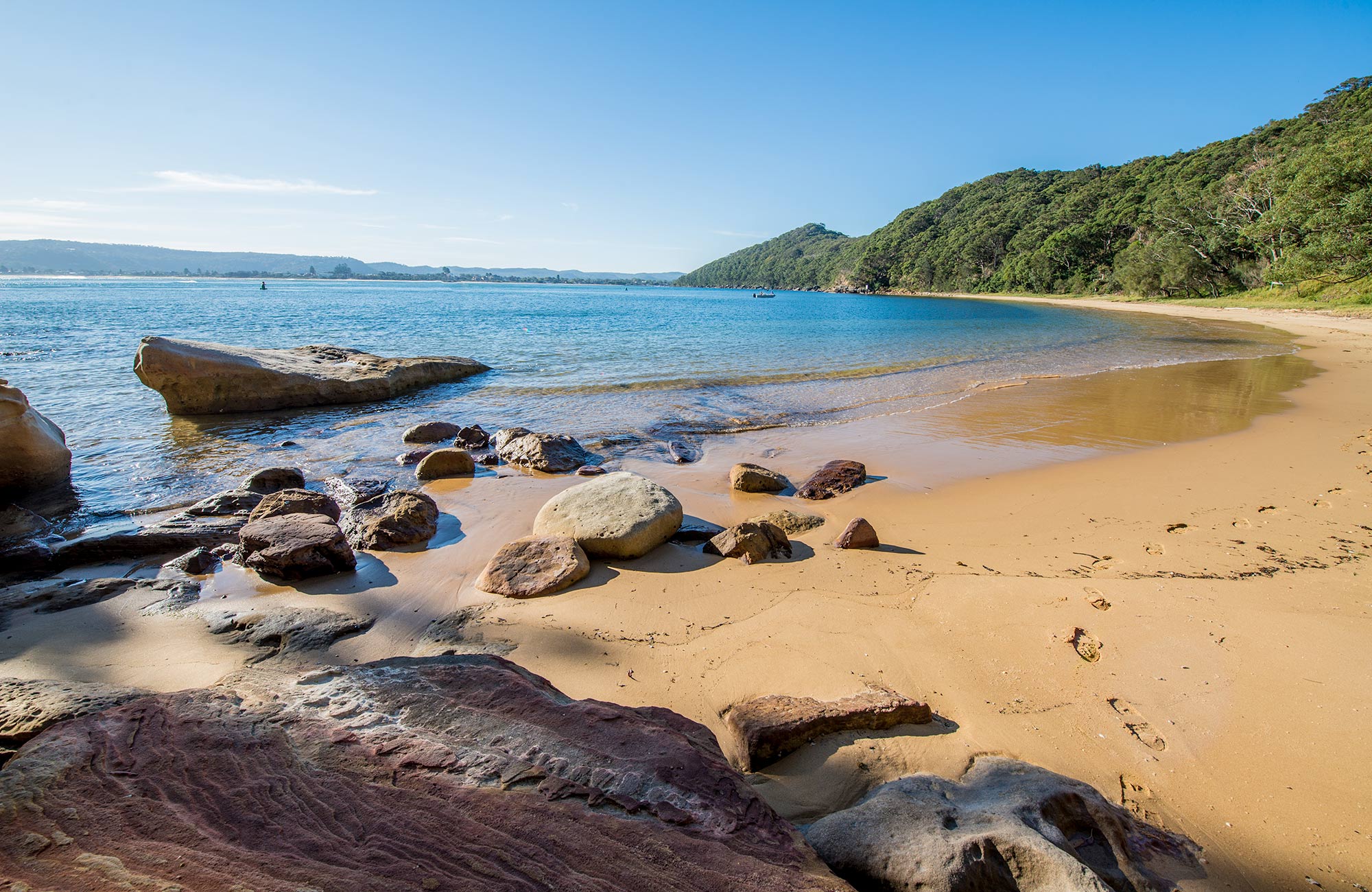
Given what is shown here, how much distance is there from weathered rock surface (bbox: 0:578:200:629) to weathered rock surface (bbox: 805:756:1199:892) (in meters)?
5.16

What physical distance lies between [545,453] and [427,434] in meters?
2.66

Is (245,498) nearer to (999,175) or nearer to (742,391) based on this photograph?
(742,391)

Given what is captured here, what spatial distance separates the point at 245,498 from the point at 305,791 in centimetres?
599

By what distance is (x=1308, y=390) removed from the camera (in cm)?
1245

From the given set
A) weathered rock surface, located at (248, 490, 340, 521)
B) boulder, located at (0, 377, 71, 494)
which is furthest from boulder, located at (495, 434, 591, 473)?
boulder, located at (0, 377, 71, 494)

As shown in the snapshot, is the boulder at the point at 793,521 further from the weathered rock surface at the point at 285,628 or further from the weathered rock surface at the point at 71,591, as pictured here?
the weathered rock surface at the point at 71,591

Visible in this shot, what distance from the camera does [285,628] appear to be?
3867mm

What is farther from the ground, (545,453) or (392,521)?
(545,453)

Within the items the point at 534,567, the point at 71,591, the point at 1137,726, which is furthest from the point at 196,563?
the point at 1137,726

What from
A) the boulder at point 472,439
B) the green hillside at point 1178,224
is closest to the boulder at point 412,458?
the boulder at point 472,439

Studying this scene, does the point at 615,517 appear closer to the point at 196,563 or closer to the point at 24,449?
the point at 196,563

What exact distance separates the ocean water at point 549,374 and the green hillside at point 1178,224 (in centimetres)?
830

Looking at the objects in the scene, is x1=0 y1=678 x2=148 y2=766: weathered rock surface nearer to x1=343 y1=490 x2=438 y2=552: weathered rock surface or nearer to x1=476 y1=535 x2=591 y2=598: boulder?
x1=476 y1=535 x2=591 y2=598: boulder

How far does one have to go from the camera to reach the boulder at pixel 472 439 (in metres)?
9.18
